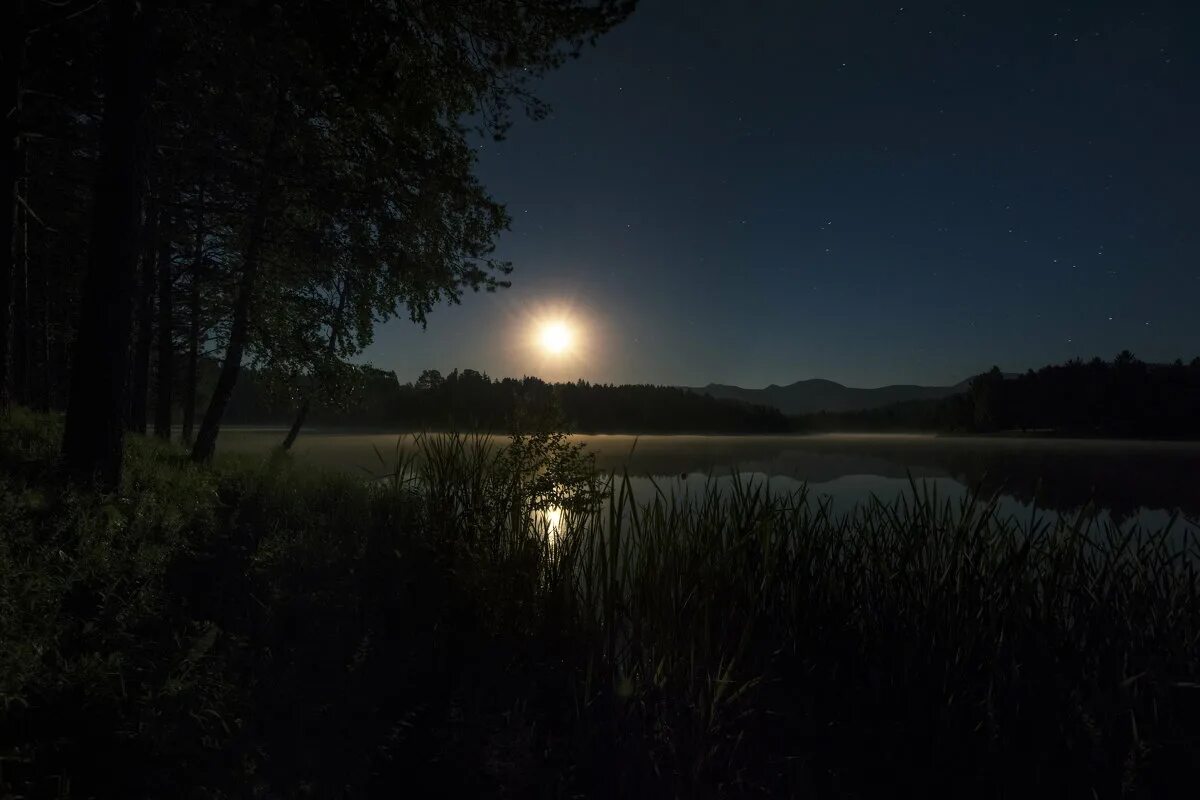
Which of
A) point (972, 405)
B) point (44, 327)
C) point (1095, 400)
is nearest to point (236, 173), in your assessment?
point (44, 327)

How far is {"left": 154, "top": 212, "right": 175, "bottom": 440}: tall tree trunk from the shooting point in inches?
566

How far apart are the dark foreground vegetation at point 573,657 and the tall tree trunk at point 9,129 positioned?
3.89m

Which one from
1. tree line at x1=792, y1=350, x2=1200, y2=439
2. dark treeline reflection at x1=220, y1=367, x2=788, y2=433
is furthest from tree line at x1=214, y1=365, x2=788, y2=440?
tree line at x1=792, y1=350, x2=1200, y2=439

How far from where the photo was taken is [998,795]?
14.1 feet

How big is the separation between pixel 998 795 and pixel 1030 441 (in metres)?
93.1

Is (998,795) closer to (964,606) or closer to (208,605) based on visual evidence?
(964,606)

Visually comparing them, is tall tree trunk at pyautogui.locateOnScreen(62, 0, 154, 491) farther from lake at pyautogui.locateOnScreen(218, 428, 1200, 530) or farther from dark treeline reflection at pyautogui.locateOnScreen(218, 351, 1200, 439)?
dark treeline reflection at pyautogui.locateOnScreen(218, 351, 1200, 439)

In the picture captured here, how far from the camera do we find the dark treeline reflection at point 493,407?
7.72 m

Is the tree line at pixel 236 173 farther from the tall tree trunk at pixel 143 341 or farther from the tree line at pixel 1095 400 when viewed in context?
the tree line at pixel 1095 400

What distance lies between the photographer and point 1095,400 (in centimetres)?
6944

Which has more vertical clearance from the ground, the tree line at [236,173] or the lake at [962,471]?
the tree line at [236,173]

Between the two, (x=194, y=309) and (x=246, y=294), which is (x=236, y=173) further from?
(x=194, y=309)

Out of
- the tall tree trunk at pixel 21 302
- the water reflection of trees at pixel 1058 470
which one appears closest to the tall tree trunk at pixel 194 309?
the tall tree trunk at pixel 21 302

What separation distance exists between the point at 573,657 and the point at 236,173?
11199 millimetres
